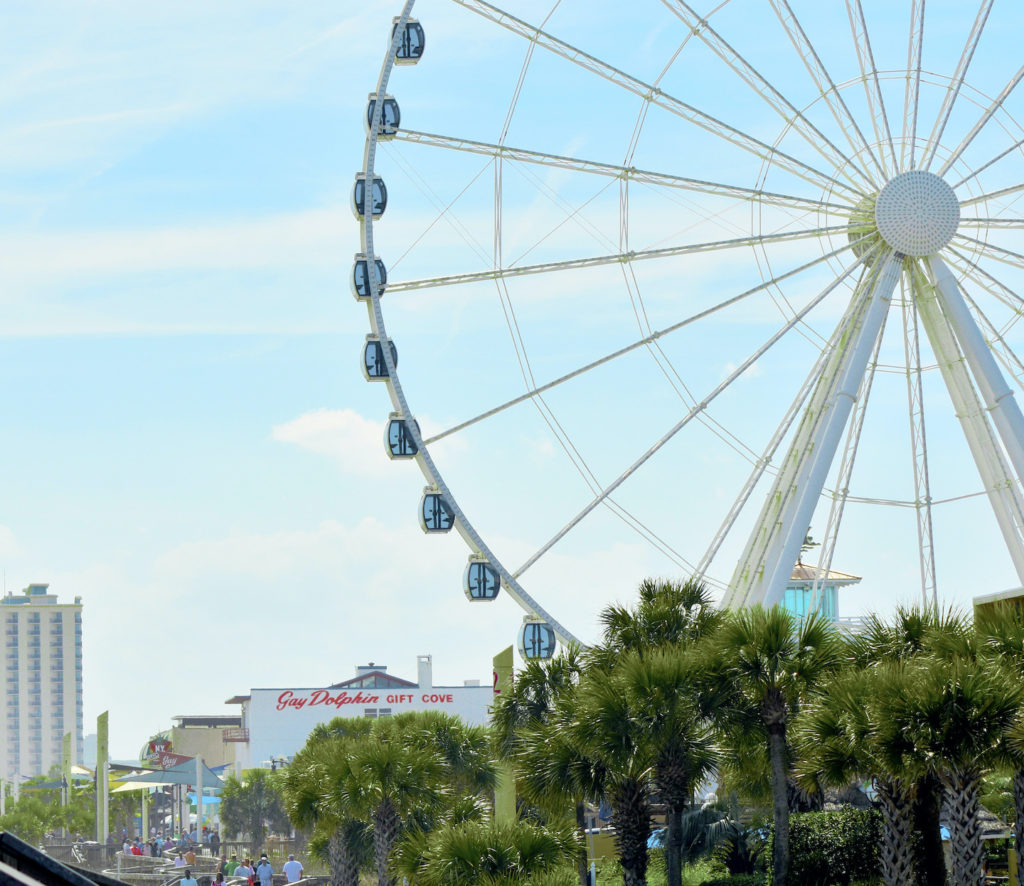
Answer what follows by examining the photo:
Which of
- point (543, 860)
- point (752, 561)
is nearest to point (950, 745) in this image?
point (543, 860)

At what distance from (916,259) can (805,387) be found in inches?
117

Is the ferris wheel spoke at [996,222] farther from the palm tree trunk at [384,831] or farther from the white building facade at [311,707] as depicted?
the white building facade at [311,707]

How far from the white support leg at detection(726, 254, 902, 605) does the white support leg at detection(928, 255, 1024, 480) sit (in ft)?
2.87

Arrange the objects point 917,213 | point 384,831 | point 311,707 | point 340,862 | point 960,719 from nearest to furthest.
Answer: point 960,719
point 384,831
point 917,213
point 340,862
point 311,707

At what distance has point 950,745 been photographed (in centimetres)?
1719

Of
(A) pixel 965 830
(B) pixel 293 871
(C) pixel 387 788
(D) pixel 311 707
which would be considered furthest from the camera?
(D) pixel 311 707

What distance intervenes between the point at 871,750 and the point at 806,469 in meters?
9.65

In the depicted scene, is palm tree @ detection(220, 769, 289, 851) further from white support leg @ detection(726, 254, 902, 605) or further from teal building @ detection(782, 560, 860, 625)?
white support leg @ detection(726, 254, 902, 605)

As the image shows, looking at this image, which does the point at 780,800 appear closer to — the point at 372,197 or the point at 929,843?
the point at 929,843

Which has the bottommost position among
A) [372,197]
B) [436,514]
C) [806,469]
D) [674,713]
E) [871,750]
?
[871,750]

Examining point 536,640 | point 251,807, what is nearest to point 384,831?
point 536,640

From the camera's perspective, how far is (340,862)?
30.2m

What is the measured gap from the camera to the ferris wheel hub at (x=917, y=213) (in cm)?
2831

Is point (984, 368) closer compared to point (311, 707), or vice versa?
point (984, 368)
